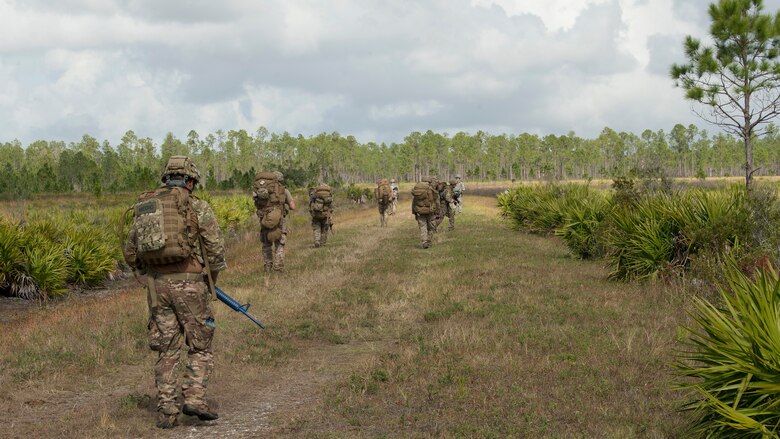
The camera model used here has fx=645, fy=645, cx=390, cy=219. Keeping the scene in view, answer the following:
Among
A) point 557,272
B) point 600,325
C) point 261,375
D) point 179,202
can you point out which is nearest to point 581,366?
point 600,325

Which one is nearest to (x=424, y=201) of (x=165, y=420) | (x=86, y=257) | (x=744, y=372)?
(x=86, y=257)

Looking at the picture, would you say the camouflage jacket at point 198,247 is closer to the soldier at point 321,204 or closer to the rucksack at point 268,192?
the rucksack at point 268,192

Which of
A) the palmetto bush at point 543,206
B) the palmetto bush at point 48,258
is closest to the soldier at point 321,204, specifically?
the palmetto bush at point 48,258

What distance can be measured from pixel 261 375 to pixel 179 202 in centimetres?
234

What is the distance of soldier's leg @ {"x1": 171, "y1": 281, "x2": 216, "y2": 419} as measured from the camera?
5.48 m

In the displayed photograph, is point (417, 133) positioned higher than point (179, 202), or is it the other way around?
point (417, 133)

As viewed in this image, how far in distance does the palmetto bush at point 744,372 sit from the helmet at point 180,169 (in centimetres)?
436

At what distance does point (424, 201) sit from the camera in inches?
741

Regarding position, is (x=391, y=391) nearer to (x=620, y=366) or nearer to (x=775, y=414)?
(x=620, y=366)

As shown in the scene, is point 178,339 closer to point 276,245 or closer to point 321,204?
point 276,245

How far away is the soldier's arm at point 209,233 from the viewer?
571cm

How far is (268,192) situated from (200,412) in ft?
31.1

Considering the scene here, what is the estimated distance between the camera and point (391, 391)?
241 inches

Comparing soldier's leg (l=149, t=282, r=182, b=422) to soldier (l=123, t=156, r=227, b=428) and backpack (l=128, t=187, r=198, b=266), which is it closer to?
soldier (l=123, t=156, r=227, b=428)
